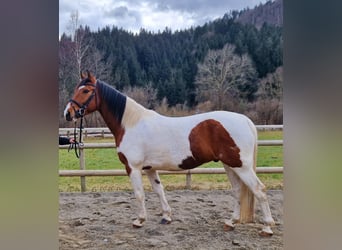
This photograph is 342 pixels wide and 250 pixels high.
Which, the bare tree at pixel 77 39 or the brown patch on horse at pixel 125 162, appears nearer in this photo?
the bare tree at pixel 77 39

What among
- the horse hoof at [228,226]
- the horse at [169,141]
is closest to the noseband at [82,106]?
the horse at [169,141]

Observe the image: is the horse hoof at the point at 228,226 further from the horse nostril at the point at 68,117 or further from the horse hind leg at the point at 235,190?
the horse nostril at the point at 68,117

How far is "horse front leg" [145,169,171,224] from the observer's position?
4.26 feet

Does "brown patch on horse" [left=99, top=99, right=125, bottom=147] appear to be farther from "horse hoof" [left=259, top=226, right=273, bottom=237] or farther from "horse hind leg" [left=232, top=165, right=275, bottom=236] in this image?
"horse hoof" [left=259, top=226, right=273, bottom=237]

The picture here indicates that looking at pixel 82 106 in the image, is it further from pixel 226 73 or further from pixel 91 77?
pixel 226 73

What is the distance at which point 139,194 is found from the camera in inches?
51.0

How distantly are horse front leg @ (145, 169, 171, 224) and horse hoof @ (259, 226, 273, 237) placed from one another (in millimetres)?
368

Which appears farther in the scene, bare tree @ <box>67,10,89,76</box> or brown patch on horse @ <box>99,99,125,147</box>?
brown patch on horse @ <box>99,99,125,147</box>

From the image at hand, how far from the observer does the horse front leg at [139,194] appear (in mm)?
1293

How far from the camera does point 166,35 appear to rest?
1262mm

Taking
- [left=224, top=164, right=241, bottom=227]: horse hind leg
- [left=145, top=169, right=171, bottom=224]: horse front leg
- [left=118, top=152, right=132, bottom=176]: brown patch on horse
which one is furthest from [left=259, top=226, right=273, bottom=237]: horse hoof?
[left=118, top=152, right=132, bottom=176]: brown patch on horse

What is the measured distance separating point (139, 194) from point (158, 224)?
0.47 ft
